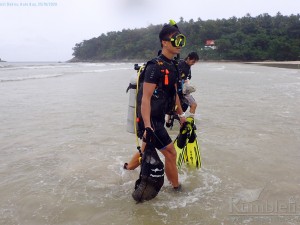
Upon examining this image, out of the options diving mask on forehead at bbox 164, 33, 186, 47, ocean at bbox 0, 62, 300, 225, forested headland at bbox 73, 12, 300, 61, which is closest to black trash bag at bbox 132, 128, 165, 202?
ocean at bbox 0, 62, 300, 225

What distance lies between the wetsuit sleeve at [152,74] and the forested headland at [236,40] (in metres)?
87.5

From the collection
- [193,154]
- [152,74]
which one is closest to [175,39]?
[152,74]

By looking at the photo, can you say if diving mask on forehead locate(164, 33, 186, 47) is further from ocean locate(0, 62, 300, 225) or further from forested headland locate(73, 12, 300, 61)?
forested headland locate(73, 12, 300, 61)

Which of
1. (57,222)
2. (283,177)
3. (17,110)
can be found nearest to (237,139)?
(283,177)

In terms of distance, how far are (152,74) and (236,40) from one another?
10376 centimetres

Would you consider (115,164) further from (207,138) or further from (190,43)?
(190,43)

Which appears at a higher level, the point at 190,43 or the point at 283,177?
the point at 190,43

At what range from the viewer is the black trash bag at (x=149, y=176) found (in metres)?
3.92

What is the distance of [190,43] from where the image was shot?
384ft

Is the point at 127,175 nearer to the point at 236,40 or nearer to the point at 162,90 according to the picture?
the point at 162,90

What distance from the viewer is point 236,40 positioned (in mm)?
101062

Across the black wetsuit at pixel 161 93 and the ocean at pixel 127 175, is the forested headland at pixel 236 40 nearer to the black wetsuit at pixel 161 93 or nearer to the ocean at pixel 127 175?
the ocean at pixel 127 175

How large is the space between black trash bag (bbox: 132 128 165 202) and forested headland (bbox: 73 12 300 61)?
8756 centimetres

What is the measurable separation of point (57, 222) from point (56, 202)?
484mm
